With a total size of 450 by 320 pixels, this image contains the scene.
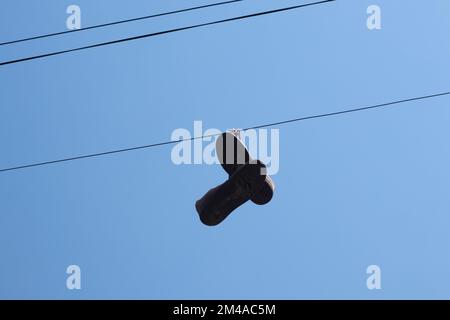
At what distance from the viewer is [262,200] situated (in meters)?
9.45

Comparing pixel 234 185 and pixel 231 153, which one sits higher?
pixel 231 153
